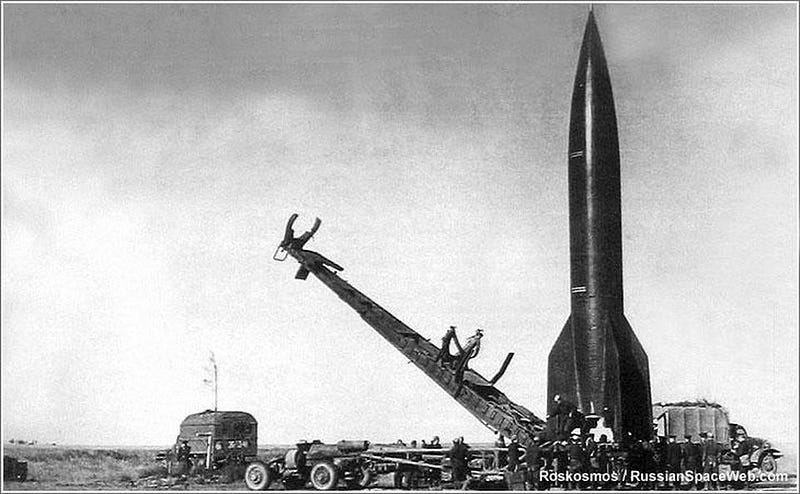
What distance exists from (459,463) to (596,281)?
1882 millimetres

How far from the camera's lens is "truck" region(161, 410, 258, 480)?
29.2ft

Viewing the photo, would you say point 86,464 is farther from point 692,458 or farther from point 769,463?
point 769,463

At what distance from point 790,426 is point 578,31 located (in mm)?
3675

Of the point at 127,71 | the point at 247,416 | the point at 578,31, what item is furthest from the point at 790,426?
the point at 127,71

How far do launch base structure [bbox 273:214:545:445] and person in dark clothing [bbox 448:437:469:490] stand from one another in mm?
322

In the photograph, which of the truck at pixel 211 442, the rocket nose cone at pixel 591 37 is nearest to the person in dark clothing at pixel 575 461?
the truck at pixel 211 442

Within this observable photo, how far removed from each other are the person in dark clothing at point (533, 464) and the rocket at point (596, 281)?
0.56 metres

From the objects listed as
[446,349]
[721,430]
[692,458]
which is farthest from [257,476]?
[721,430]

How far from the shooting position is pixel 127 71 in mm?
9219

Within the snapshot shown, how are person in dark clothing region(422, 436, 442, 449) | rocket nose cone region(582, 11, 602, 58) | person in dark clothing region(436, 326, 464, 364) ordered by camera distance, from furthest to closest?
rocket nose cone region(582, 11, 602, 58) < person in dark clothing region(436, 326, 464, 364) < person in dark clothing region(422, 436, 442, 449)

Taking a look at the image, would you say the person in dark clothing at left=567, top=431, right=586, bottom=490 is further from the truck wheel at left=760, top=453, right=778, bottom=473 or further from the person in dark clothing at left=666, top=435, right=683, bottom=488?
the truck wheel at left=760, top=453, right=778, bottom=473

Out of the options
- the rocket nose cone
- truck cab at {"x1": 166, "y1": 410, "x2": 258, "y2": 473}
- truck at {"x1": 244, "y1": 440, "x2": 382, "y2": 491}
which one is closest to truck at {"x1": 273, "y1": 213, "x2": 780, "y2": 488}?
truck at {"x1": 244, "y1": 440, "x2": 382, "y2": 491}

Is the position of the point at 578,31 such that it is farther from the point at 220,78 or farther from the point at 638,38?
the point at 220,78

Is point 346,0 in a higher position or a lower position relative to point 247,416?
higher
